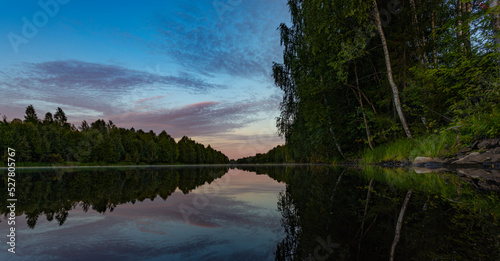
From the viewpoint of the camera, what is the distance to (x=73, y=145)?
45.3m

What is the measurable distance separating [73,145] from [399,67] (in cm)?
5154

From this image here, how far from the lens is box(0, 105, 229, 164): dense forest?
3603cm

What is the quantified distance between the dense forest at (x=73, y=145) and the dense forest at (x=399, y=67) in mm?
39293

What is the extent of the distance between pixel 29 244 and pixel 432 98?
14218 millimetres

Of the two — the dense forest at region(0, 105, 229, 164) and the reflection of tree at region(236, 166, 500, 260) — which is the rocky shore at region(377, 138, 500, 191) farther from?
the dense forest at region(0, 105, 229, 164)

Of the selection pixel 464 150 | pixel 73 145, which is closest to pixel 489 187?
pixel 464 150

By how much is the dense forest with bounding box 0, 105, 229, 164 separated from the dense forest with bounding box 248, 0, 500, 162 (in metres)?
39.3

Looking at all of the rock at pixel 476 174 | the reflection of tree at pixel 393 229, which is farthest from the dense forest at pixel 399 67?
the reflection of tree at pixel 393 229

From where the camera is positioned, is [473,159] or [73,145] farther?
[73,145]

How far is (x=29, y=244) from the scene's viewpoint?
6.15 feet

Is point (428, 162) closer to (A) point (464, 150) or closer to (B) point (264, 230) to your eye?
(A) point (464, 150)

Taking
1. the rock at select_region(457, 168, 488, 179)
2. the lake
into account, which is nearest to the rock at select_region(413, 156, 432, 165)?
the rock at select_region(457, 168, 488, 179)

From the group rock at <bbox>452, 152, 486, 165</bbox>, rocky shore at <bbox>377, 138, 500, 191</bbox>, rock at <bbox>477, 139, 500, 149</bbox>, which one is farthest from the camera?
rock at <bbox>452, 152, 486, 165</bbox>

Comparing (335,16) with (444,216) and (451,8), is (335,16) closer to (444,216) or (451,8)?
(451,8)
